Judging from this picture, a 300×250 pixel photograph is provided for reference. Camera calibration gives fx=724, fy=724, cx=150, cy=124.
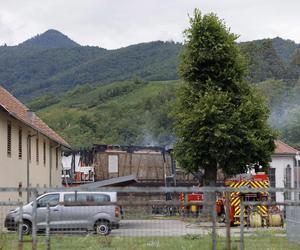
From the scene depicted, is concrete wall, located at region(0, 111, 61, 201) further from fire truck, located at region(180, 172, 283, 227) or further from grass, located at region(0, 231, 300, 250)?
grass, located at region(0, 231, 300, 250)

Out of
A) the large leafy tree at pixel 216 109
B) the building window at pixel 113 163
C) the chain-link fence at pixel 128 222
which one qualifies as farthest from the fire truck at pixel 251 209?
the building window at pixel 113 163

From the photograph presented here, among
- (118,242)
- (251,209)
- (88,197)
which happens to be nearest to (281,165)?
(251,209)

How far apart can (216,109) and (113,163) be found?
17819 mm

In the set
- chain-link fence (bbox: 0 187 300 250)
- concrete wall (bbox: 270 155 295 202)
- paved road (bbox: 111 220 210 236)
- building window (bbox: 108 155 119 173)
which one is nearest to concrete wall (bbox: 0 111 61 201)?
building window (bbox: 108 155 119 173)

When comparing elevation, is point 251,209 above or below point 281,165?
below

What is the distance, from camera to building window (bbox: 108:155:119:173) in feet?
177

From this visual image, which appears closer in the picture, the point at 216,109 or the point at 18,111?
the point at 18,111

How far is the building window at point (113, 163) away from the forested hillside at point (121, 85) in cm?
806

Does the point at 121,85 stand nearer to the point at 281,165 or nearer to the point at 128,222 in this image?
the point at 281,165

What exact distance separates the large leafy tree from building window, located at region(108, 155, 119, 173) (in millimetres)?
14795

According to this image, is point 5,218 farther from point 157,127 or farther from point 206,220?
point 157,127

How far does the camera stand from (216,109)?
38.0m

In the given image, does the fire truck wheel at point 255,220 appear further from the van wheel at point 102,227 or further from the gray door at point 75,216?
the gray door at point 75,216

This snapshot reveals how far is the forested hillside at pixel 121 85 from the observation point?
96.2m
